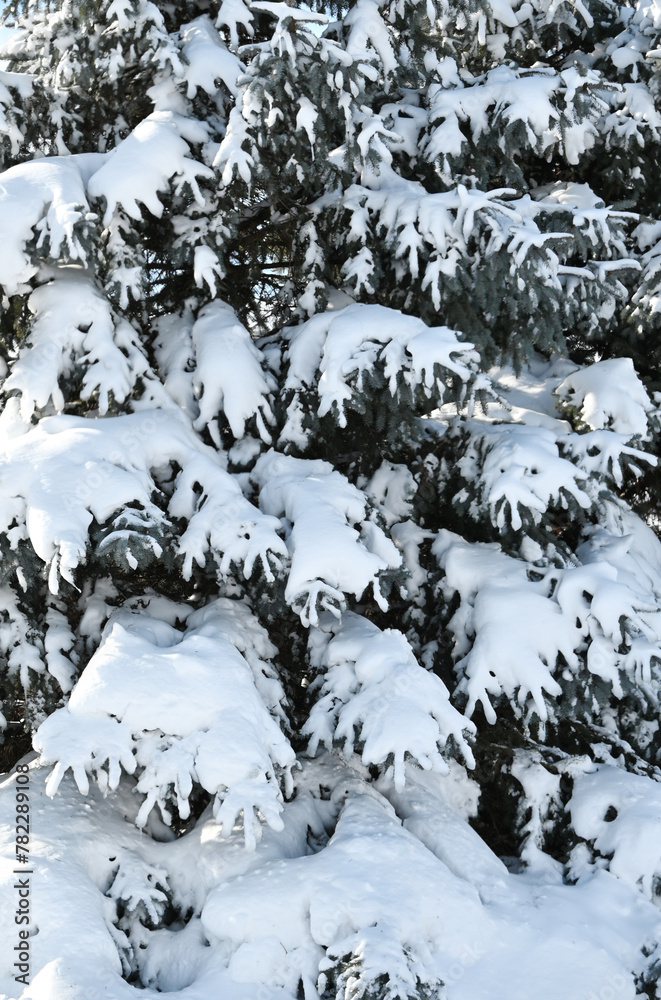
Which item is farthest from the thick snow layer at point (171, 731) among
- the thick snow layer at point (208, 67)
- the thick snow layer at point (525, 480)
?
the thick snow layer at point (208, 67)

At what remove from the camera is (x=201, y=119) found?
5234 mm

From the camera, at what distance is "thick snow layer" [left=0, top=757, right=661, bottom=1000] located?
318cm

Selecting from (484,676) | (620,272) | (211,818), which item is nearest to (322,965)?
(211,818)

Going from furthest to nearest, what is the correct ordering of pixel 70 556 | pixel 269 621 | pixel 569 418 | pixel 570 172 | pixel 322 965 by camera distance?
1. pixel 570 172
2. pixel 569 418
3. pixel 269 621
4. pixel 70 556
5. pixel 322 965

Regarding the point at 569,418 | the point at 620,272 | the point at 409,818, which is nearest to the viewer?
the point at 409,818

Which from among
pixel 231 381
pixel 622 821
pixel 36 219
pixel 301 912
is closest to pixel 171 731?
pixel 301 912

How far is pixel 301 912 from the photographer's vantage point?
3.31 meters

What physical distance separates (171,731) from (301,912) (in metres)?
0.91

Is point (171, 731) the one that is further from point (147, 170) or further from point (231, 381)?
point (147, 170)

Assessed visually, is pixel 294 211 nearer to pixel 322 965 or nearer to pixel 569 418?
pixel 569 418

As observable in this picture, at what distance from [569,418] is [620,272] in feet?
3.20

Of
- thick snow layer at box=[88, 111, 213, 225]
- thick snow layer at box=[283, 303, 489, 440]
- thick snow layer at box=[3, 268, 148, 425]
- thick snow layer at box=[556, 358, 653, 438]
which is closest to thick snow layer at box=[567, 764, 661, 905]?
thick snow layer at box=[556, 358, 653, 438]

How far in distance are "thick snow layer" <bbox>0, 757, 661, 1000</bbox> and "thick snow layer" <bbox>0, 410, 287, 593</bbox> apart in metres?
1.22

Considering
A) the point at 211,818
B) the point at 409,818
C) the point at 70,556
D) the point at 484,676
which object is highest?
the point at 70,556
